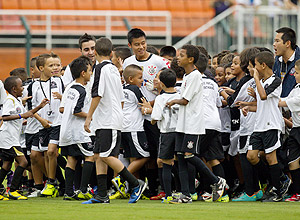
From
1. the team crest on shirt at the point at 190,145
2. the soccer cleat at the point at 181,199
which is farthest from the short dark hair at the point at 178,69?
the soccer cleat at the point at 181,199

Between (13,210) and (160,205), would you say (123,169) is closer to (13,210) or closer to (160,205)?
(160,205)

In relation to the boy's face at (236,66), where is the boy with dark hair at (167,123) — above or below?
below

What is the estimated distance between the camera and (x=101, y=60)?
24.0 ft

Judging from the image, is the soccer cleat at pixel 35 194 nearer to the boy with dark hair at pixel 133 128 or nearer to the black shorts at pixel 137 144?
the boy with dark hair at pixel 133 128

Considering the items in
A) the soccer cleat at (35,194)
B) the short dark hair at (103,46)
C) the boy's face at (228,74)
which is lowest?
the soccer cleat at (35,194)

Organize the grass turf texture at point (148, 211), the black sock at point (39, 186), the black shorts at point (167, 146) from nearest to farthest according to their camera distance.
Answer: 1. the grass turf texture at point (148, 211)
2. the black shorts at point (167, 146)
3. the black sock at point (39, 186)

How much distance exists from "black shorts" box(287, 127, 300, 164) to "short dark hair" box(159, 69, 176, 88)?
1537mm

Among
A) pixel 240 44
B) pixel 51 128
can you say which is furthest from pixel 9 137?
pixel 240 44

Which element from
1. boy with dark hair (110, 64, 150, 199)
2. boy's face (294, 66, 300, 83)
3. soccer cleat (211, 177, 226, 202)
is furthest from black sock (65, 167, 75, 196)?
boy's face (294, 66, 300, 83)

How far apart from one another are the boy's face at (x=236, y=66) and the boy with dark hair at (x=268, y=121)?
680mm

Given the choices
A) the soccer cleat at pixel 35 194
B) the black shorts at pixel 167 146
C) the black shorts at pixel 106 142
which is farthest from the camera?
the soccer cleat at pixel 35 194

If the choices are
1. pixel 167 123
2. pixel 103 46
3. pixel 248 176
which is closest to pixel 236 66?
pixel 167 123

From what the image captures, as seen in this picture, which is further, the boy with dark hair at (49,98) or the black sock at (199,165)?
the boy with dark hair at (49,98)

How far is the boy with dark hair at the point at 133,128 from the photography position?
26.9ft
